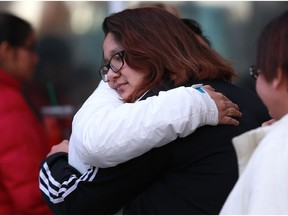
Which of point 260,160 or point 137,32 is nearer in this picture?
point 260,160

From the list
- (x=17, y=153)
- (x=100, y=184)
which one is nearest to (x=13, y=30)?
(x=17, y=153)

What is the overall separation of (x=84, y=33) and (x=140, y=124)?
102 inches

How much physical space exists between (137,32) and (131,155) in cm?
42

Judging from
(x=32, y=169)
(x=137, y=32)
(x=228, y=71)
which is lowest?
(x=32, y=169)

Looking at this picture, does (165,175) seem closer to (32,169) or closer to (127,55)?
(127,55)

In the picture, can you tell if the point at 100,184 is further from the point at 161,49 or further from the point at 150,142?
the point at 161,49

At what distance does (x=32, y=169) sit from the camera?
277cm

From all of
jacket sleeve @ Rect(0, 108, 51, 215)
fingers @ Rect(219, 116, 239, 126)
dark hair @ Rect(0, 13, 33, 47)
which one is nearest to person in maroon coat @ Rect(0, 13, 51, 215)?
jacket sleeve @ Rect(0, 108, 51, 215)

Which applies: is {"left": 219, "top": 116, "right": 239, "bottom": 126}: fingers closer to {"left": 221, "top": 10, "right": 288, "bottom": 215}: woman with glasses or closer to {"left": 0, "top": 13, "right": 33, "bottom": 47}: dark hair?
{"left": 221, "top": 10, "right": 288, "bottom": 215}: woman with glasses

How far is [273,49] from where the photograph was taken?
148 centimetres

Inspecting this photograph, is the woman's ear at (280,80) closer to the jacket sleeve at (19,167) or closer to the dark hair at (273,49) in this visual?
A: the dark hair at (273,49)

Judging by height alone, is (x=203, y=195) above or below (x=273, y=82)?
below

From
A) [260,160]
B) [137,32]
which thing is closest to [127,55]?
[137,32]

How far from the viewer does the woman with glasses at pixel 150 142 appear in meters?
1.72
